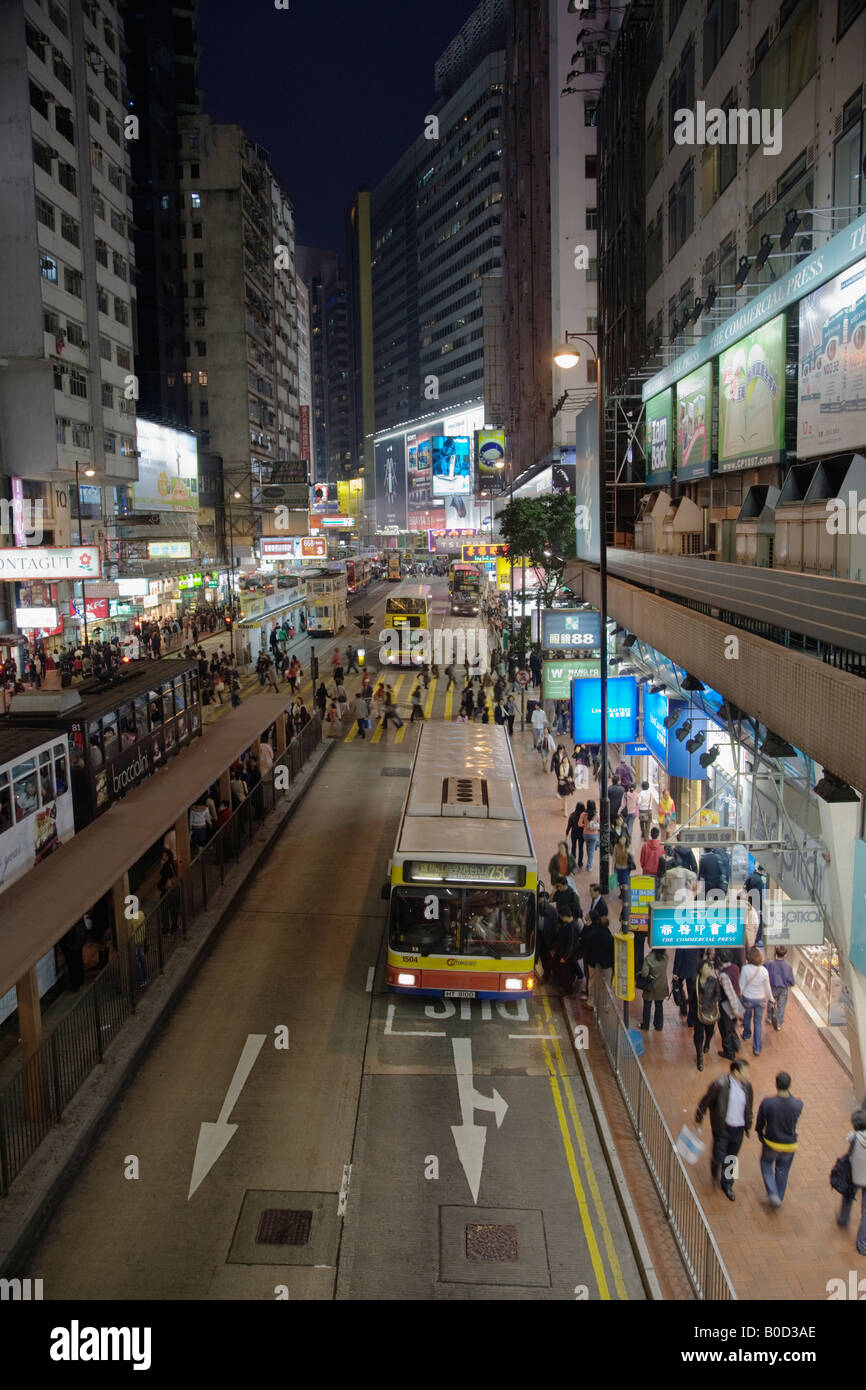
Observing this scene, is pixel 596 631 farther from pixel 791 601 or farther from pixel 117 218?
pixel 117 218

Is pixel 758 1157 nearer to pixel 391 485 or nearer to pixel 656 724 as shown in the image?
pixel 656 724

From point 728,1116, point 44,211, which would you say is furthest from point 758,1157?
point 44,211

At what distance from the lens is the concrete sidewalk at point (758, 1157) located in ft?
25.7

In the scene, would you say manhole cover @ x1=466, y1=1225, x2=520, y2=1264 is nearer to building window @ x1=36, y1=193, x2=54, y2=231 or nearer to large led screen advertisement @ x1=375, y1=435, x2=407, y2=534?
building window @ x1=36, y1=193, x2=54, y2=231

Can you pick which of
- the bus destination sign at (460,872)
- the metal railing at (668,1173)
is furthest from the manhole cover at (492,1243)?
the bus destination sign at (460,872)

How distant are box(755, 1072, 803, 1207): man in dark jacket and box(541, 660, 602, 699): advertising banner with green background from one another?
12.4 metres

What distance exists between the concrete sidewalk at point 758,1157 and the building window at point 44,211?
139 ft

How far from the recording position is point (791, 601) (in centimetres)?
945

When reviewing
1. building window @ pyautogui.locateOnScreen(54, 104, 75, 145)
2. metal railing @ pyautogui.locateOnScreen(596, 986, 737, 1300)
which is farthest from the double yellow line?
building window @ pyautogui.locateOnScreen(54, 104, 75, 145)

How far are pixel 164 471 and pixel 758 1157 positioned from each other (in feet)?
194

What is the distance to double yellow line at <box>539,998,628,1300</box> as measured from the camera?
785 cm

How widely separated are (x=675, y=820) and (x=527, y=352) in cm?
6184

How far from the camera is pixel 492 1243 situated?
826 cm
